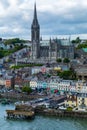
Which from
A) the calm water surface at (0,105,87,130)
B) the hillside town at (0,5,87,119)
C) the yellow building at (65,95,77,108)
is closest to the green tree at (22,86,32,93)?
the hillside town at (0,5,87,119)

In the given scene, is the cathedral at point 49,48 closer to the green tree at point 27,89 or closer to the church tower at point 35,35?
the church tower at point 35,35

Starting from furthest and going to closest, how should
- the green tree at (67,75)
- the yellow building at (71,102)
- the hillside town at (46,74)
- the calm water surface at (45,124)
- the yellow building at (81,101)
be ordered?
the green tree at (67,75) < the hillside town at (46,74) < the yellow building at (71,102) < the yellow building at (81,101) < the calm water surface at (45,124)

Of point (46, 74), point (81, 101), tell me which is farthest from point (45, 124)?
point (46, 74)

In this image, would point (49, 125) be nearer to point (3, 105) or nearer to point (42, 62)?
point (3, 105)

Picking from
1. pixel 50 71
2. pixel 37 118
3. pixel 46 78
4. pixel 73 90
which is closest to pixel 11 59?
pixel 50 71

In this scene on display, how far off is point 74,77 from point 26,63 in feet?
26.1

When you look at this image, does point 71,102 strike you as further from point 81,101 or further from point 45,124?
point 45,124

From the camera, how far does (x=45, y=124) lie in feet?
59.9

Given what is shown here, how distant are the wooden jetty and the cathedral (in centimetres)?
1959

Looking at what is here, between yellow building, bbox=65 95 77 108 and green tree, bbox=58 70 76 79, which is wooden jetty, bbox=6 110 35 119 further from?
green tree, bbox=58 70 76 79

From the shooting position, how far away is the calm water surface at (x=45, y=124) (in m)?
17.7

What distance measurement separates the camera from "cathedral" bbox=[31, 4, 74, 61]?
39.7 meters

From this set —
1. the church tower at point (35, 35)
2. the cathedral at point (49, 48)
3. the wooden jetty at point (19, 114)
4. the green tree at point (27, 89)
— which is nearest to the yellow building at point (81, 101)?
the wooden jetty at point (19, 114)

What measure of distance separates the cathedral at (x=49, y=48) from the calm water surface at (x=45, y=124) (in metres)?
20.1
